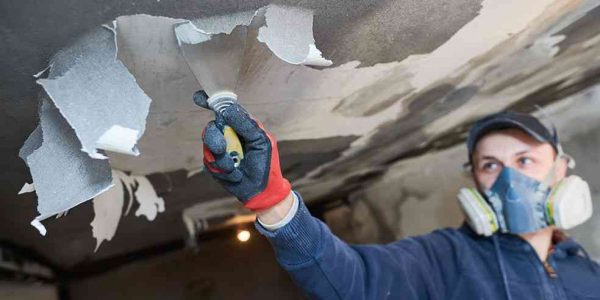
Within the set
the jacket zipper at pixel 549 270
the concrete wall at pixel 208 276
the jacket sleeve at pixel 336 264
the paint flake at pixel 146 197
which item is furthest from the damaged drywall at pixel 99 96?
the concrete wall at pixel 208 276

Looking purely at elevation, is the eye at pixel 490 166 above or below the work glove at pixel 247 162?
below

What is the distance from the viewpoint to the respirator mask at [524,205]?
68.1 inches

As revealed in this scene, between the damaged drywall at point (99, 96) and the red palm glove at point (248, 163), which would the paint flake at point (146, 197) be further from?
the damaged drywall at point (99, 96)

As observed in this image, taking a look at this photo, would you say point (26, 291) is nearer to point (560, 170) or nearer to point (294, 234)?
point (294, 234)

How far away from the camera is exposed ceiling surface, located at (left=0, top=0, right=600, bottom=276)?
35.9 inches

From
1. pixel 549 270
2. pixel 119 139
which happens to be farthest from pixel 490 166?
pixel 119 139

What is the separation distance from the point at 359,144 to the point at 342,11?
122 centimetres

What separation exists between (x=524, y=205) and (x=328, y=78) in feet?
2.69

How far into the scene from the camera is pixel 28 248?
230cm

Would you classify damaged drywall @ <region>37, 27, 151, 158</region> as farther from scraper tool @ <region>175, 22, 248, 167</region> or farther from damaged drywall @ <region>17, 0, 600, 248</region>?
scraper tool @ <region>175, 22, 248, 167</region>

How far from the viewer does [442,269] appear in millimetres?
1767

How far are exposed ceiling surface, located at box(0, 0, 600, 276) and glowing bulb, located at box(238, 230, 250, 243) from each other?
1.26m

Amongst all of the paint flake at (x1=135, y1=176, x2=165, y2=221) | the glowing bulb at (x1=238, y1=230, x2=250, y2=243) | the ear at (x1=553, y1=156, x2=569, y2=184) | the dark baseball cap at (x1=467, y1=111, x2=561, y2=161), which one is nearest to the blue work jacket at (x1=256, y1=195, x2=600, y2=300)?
the ear at (x1=553, y1=156, x2=569, y2=184)

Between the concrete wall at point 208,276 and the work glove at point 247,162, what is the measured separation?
2.54m
